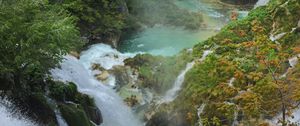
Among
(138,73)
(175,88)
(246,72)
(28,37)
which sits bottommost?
(138,73)

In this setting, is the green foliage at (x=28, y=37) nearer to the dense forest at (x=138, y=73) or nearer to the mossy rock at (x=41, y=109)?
the dense forest at (x=138, y=73)

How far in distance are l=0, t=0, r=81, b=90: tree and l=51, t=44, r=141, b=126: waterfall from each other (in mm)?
3454

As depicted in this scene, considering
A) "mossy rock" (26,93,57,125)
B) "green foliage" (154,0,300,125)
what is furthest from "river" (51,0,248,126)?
"mossy rock" (26,93,57,125)

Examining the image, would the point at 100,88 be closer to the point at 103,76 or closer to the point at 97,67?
the point at 103,76

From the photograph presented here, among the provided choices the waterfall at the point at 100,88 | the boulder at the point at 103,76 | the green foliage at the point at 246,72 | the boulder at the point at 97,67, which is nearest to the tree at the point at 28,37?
the waterfall at the point at 100,88

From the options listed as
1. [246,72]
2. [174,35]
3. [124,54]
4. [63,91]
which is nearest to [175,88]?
[246,72]

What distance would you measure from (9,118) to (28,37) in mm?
2708

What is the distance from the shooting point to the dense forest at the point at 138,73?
15.3 metres

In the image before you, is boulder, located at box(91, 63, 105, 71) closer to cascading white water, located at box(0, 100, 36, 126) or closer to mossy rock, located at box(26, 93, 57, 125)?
mossy rock, located at box(26, 93, 57, 125)

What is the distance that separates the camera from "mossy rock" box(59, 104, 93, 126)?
18016 mm

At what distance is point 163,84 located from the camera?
21562mm

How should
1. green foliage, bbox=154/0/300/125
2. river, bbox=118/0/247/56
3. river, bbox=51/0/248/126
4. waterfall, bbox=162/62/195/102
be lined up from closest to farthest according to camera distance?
1. green foliage, bbox=154/0/300/125
2. waterfall, bbox=162/62/195/102
3. river, bbox=51/0/248/126
4. river, bbox=118/0/247/56

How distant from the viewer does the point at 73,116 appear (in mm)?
18078

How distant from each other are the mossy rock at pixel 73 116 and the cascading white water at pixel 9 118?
1.90m
